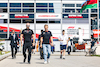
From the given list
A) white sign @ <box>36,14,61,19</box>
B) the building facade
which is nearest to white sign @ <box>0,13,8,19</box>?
the building facade

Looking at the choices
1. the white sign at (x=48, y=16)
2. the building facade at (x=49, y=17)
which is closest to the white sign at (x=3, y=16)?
the building facade at (x=49, y=17)

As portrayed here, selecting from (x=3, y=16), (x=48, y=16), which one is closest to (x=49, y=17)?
(x=48, y=16)

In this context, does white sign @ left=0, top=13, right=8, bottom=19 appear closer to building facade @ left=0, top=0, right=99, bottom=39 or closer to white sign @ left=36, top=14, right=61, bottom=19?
building facade @ left=0, top=0, right=99, bottom=39

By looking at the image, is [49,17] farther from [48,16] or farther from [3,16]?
[3,16]

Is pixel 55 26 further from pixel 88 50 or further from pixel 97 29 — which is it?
pixel 88 50

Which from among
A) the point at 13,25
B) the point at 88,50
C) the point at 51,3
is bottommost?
the point at 88,50

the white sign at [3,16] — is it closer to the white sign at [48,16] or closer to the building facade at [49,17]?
the building facade at [49,17]

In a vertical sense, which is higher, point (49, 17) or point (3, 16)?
point (3, 16)

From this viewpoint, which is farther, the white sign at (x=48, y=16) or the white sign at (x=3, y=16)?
the white sign at (x=48, y=16)

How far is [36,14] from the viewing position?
34.8 m

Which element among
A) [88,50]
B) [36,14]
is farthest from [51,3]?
[88,50]

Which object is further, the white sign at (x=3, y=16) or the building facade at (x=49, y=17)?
the building facade at (x=49, y=17)

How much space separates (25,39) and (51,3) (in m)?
23.7

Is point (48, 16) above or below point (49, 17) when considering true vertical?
above
